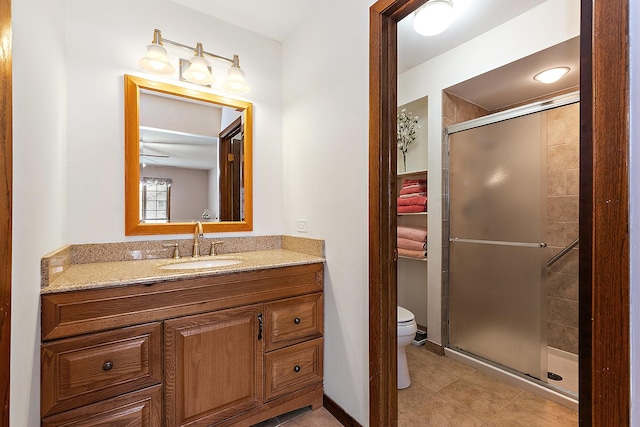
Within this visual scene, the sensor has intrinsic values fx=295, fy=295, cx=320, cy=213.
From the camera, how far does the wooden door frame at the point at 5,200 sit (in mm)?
744

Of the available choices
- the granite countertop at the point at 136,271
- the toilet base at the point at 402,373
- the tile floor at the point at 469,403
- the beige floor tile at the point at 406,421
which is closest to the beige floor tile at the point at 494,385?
the tile floor at the point at 469,403

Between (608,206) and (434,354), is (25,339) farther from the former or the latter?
(434,354)

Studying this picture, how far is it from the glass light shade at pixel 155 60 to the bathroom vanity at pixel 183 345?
1113mm

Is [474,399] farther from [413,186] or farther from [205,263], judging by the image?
[205,263]

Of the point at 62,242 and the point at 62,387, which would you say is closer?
the point at 62,387

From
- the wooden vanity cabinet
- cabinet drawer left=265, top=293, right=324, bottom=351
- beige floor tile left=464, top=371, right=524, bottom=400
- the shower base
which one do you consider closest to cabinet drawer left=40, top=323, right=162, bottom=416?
the wooden vanity cabinet

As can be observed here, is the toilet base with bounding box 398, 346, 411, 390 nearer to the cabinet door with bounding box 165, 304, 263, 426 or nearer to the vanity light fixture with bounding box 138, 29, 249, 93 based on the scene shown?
the cabinet door with bounding box 165, 304, 263, 426

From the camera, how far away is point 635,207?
0.74m

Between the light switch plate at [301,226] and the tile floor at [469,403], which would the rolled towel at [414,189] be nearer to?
the light switch plate at [301,226]

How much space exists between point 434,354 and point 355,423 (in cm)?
118

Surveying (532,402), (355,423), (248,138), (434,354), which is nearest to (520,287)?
(532,402)

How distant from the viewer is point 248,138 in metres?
2.13

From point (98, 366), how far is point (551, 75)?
316 cm

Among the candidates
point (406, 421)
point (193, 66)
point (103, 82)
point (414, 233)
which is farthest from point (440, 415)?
point (103, 82)
